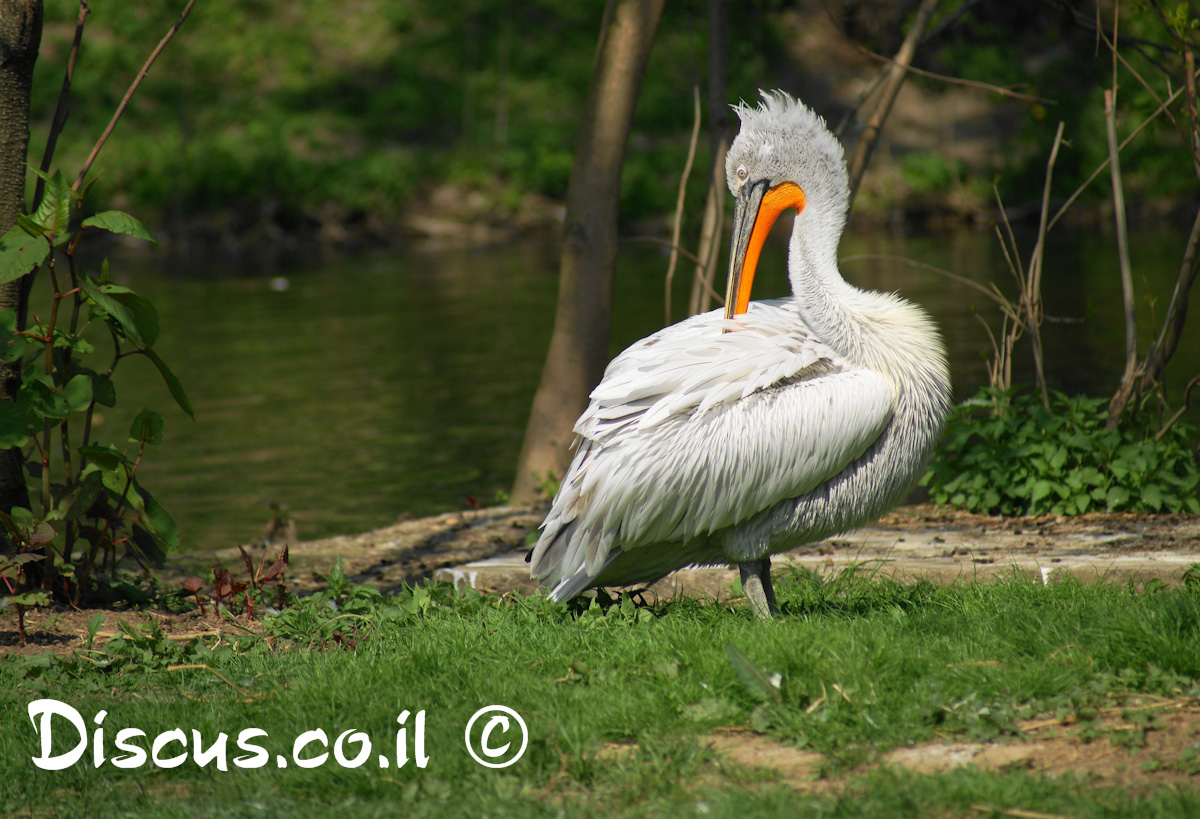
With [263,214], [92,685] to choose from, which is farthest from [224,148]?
[92,685]

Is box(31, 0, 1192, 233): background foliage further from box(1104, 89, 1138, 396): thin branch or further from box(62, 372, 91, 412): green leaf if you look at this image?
box(62, 372, 91, 412): green leaf

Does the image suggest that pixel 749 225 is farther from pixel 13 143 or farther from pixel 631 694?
pixel 13 143

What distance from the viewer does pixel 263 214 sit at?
→ 29.0 meters

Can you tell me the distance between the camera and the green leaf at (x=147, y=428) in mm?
4738

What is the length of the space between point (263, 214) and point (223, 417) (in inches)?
729

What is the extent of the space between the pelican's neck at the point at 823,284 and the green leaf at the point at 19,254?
285cm

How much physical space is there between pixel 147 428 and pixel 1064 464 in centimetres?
479

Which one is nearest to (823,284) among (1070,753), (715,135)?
(1070,753)

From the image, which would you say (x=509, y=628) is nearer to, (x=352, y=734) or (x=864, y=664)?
(x=352, y=734)

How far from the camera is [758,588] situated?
13.9ft

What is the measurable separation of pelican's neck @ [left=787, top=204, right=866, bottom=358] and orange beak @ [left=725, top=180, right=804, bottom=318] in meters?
0.11

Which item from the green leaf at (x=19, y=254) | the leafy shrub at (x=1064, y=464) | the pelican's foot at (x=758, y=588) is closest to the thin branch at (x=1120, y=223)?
the leafy shrub at (x=1064, y=464)

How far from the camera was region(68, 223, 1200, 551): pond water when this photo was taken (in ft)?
30.6

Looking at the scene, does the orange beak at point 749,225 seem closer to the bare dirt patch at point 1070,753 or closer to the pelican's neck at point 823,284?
the pelican's neck at point 823,284
